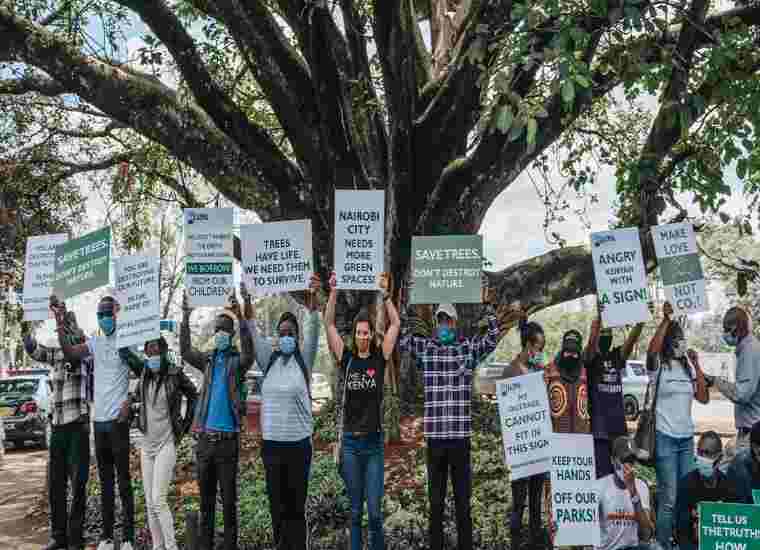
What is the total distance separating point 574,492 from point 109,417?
13.4ft

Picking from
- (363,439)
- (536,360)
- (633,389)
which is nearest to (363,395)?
(363,439)

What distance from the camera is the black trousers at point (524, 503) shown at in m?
7.30

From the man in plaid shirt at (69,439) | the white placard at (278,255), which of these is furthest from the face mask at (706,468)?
the man in plaid shirt at (69,439)

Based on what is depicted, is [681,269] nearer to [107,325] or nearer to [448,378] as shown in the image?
[448,378]

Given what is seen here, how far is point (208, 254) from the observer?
7.73m

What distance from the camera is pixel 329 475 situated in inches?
385

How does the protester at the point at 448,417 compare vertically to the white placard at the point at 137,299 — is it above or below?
below

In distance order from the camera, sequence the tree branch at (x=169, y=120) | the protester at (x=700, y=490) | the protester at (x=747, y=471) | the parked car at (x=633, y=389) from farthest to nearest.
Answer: the parked car at (x=633, y=389) → the tree branch at (x=169, y=120) → the protester at (x=700, y=490) → the protester at (x=747, y=471)

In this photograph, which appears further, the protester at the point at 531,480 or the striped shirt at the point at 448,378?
the protester at the point at 531,480

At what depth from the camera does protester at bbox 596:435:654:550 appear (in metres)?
6.53

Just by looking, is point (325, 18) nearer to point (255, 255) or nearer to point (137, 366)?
point (255, 255)

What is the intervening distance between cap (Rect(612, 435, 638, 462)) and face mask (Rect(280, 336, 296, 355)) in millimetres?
2732

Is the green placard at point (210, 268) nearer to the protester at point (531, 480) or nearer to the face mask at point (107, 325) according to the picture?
the face mask at point (107, 325)

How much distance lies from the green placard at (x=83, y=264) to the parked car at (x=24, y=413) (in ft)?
43.4
